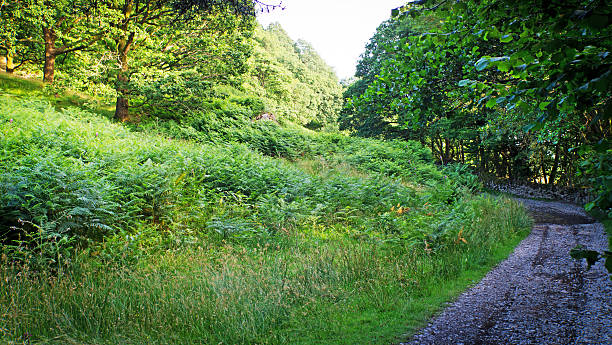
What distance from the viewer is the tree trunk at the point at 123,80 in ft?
54.7

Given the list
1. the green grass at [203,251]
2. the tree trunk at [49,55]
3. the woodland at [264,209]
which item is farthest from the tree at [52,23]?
the green grass at [203,251]

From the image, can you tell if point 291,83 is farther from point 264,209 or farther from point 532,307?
point 532,307

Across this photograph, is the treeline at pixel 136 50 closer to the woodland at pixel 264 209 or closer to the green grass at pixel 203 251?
the woodland at pixel 264 209

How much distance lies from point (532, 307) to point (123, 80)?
1848cm

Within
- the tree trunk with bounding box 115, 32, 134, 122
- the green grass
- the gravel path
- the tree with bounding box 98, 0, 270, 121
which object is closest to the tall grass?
the green grass

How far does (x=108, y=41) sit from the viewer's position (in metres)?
18.4

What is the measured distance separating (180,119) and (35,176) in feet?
44.3

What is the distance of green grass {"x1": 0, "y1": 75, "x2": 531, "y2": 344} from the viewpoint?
4.14 metres

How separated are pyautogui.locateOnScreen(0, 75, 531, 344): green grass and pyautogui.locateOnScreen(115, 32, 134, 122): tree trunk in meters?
5.69

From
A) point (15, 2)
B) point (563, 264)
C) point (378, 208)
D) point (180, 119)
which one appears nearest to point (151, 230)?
point (378, 208)

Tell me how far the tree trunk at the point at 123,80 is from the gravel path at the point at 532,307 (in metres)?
17.1

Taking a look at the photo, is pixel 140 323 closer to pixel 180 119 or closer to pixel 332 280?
pixel 332 280

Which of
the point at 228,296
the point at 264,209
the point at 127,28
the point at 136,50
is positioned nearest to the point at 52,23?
the point at 127,28

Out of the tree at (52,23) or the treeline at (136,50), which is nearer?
the tree at (52,23)
